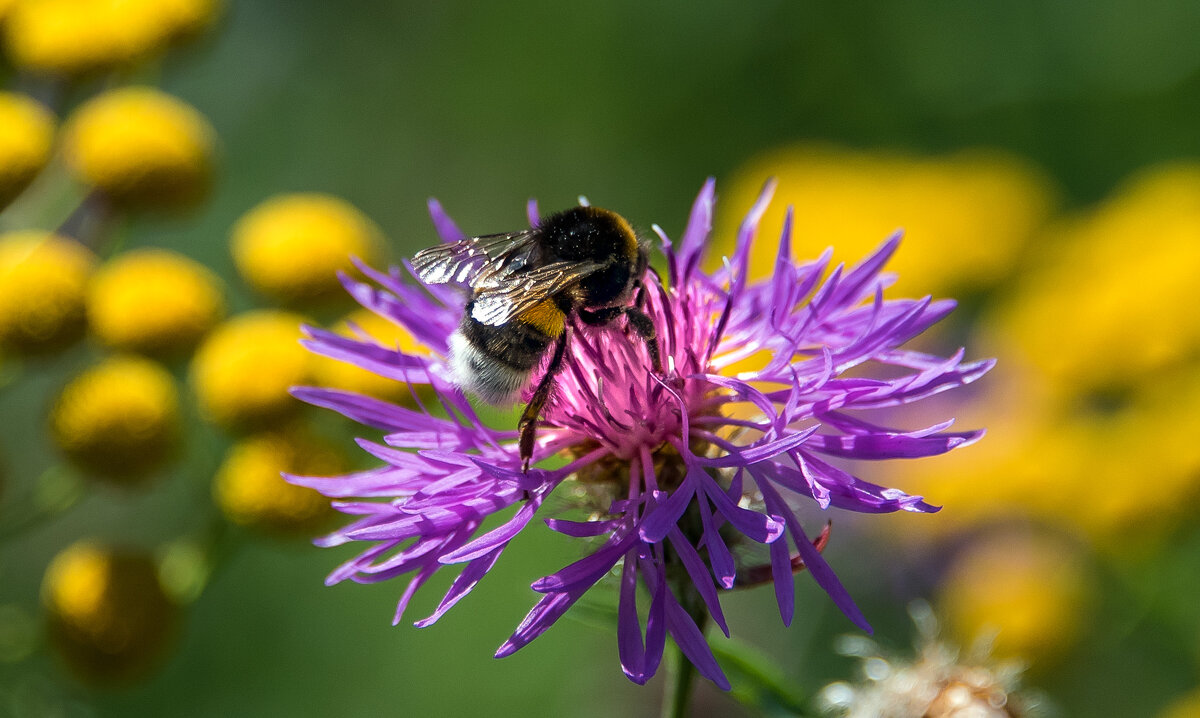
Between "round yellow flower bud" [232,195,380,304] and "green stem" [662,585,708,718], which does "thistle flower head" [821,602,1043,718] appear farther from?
"round yellow flower bud" [232,195,380,304]

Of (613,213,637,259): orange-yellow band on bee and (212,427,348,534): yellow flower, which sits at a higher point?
(613,213,637,259): orange-yellow band on bee

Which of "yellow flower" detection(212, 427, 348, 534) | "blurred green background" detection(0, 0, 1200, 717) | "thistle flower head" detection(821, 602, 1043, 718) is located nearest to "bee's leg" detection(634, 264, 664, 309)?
"thistle flower head" detection(821, 602, 1043, 718)

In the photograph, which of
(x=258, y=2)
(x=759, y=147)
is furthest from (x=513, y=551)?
(x=258, y=2)

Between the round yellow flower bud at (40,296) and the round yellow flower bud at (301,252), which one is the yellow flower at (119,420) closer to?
the round yellow flower bud at (40,296)

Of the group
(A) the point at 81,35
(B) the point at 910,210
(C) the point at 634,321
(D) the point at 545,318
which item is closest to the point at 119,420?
(A) the point at 81,35

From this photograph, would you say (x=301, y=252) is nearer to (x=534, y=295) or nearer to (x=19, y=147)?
(x=19, y=147)

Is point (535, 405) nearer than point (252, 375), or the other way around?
point (535, 405)
